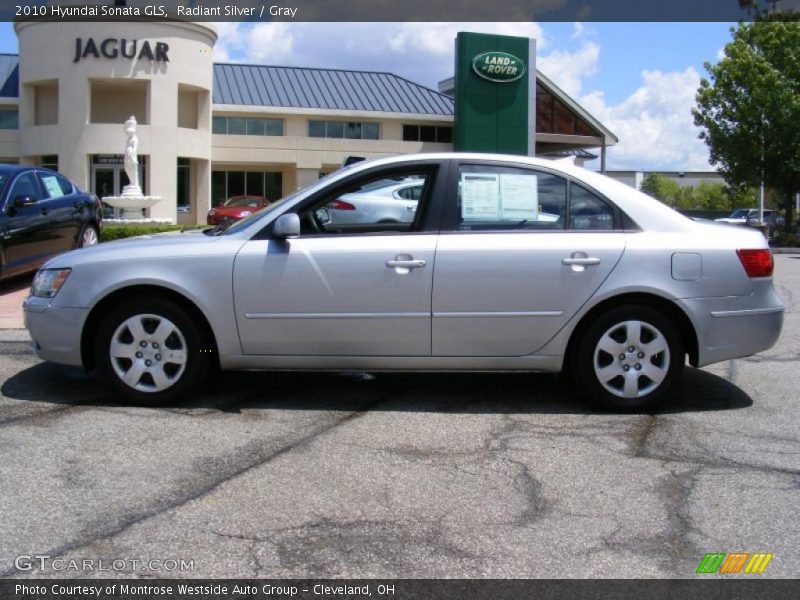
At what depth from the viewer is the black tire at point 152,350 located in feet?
17.7

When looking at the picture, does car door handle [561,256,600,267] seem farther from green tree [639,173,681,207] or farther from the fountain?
green tree [639,173,681,207]

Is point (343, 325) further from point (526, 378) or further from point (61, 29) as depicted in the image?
point (61, 29)

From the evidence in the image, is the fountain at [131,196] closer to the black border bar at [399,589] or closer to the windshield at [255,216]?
the windshield at [255,216]

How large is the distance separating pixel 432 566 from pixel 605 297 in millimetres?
2625

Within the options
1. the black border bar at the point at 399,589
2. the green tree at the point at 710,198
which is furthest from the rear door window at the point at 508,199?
the green tree at the point at 710,198

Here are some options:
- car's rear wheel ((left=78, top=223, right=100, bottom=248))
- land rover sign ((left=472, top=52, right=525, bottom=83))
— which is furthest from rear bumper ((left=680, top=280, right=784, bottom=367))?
land rover sign ((left=472, top=52, right=525, bottom=83))

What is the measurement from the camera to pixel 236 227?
224 inches

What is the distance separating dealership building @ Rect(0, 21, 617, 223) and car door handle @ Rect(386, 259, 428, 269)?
3240 centimetres

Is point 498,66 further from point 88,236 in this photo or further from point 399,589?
point 399,589

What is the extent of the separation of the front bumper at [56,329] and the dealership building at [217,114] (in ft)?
104

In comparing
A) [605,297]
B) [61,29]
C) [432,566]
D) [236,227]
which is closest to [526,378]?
[605,297]

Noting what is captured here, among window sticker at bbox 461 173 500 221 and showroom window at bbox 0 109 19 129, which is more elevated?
showroom window at bbox 0 109 19 129

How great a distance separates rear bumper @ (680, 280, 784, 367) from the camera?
5430mm

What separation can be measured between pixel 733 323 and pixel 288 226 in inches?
116
